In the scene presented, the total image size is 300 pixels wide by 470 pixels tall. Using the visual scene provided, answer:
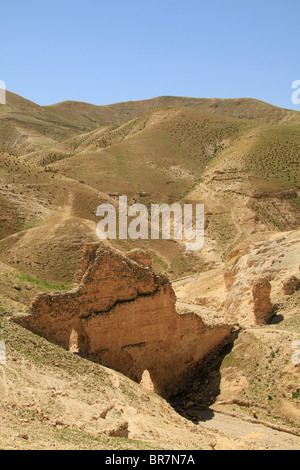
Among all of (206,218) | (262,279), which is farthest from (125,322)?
(206,218)

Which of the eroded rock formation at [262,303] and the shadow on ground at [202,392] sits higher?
the eroded rock formation at [262,303]

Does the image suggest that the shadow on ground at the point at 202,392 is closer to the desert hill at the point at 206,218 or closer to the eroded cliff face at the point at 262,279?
the desert hill at the point at 206,218

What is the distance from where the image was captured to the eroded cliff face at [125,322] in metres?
17.0

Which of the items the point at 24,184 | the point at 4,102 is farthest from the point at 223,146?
the point at 4,102

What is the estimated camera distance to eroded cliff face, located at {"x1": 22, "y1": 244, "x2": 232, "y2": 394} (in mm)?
17000

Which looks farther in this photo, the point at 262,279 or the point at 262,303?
the point at 262,303

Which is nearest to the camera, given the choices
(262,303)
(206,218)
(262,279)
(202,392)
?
(202,392)

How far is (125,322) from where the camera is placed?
60.3 feet

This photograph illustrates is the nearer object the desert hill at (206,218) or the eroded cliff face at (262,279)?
the desert hill at (206,218)

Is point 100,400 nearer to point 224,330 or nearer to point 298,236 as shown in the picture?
point 224,330

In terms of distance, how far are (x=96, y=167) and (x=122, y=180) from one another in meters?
6.33

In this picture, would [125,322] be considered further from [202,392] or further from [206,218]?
[206,218]

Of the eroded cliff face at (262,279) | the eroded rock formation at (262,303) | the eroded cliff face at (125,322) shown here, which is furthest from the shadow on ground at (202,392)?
the eroded cliff face at (262,279)

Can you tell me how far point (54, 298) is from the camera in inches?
664
